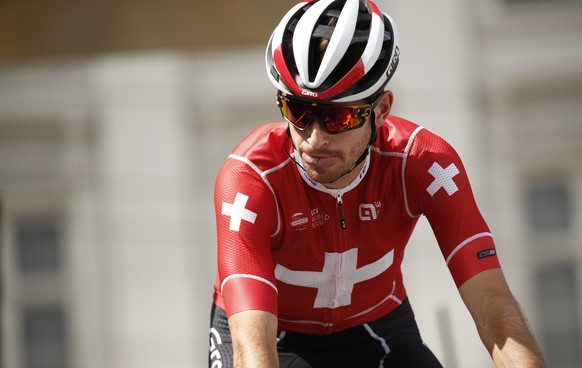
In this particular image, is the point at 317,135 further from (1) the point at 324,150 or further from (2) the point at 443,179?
(2) the point at 443,179

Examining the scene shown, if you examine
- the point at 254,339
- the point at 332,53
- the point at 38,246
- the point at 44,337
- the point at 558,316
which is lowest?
the point at 558,316

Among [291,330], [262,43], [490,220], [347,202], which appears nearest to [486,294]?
[347,202]

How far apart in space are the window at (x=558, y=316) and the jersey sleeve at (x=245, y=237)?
12.2 metres

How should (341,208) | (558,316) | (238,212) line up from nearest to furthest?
(238,212) → (341,208) → (558,316)

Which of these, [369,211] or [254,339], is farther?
[369,211]

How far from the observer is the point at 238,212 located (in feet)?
11.3

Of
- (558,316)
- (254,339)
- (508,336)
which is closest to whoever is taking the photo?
(254,339)

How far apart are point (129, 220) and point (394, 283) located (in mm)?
10698

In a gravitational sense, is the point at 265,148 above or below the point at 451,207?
above

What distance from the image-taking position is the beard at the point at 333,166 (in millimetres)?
3396

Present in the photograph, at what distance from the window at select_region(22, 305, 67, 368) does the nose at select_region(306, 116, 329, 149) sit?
12.7 m

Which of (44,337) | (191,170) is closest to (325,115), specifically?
(191,170)

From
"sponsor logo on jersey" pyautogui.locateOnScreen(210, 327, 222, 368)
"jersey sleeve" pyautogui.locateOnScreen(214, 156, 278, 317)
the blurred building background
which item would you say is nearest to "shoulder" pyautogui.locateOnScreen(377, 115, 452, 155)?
"jersey sleeve" pyautogui.locateOnScreen(214, 156, 278, 317)

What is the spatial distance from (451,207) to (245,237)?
28.0 inches
